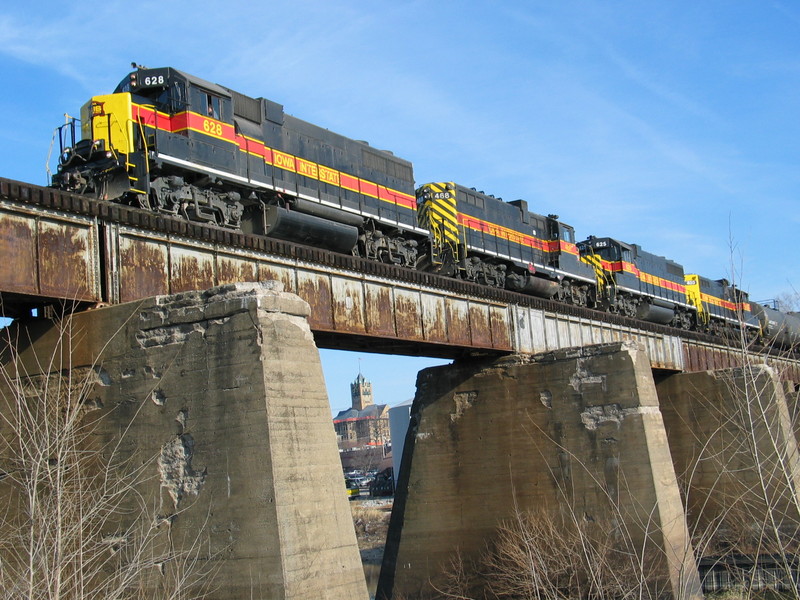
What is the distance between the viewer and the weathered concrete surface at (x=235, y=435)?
9.62m

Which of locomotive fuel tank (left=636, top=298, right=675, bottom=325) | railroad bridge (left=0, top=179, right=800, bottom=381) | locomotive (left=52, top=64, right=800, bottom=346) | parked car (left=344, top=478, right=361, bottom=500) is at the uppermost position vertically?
locomotive (left=52, top=64, right=800, bottom=346)

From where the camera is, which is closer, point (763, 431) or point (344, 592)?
point (344, 592)

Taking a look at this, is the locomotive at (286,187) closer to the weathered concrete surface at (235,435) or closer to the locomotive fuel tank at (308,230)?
the locomotive fuel tank at (308,230)

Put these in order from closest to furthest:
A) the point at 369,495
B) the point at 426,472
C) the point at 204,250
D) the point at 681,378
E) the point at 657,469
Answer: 1. the point at 204,250
2. the point at 657,469
3. the point at 426,472
4. the point at 681,378
5. the point at 369,495

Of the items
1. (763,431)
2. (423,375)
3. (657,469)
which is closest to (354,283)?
(423,375)

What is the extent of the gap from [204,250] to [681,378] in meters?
19.7

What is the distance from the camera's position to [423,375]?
73.6 feet

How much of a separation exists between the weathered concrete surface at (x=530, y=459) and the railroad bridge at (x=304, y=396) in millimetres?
47

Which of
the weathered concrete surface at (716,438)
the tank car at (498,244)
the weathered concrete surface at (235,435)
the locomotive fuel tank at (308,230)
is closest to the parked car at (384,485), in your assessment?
the tank car at (498,244)

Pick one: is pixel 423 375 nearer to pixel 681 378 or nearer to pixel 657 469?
pixel 657 469

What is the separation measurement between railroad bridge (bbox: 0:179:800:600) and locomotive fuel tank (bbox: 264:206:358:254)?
10.3 feet

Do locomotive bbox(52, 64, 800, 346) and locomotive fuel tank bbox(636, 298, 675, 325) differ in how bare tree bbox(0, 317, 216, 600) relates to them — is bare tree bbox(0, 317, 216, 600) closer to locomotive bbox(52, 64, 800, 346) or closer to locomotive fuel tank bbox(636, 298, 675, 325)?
locomotive bbox(52, 64, 800, 346)

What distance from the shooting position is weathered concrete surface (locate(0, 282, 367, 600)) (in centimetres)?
962

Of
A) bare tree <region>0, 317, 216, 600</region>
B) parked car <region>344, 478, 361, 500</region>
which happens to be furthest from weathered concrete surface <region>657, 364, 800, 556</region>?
parked car <region>344, 478, 361, 500</region>
